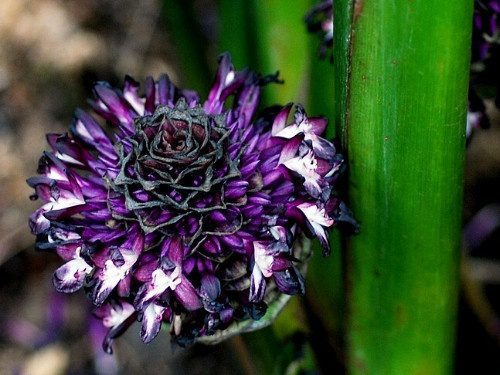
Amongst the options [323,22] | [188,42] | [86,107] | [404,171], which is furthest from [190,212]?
[86,107]

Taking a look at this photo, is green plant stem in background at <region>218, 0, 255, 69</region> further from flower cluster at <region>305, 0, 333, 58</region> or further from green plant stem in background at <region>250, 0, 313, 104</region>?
flower cluster at <region>305, 0, 333, 58</region>

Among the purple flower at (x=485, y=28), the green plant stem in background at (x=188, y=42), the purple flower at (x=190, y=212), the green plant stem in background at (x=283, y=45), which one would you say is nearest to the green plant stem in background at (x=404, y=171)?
the purple flower at (x=190, y=212)

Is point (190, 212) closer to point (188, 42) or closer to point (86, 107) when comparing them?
point (188, 42)

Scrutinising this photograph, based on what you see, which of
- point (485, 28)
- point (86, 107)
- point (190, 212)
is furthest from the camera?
point (86, 107)

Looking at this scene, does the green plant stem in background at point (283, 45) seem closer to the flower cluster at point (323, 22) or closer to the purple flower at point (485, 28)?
the flower cluster at point (323, 22)

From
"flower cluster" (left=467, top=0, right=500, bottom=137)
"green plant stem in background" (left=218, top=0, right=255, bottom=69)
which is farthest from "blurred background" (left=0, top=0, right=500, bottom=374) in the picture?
"flower cluster" (left=467, top=0, right=500, bottom=137)

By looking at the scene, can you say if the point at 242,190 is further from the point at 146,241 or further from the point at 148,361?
the point at 148,361

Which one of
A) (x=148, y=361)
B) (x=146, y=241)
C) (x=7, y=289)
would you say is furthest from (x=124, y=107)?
(x=7, y=289)
